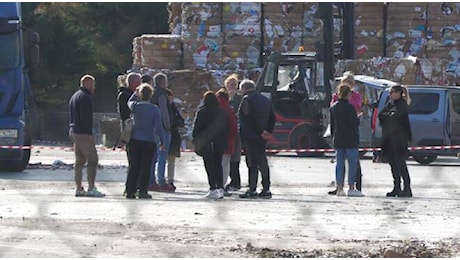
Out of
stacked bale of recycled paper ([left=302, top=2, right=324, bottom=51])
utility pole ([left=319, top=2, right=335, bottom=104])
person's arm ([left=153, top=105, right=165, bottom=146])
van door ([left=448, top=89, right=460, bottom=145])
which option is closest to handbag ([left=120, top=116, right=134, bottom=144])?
person's arm ([left=153, top=105, right=165, bottom=146])

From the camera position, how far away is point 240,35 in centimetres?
3039

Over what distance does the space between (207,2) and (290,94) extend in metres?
3.80

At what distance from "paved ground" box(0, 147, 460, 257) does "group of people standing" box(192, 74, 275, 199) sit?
356 millimetres

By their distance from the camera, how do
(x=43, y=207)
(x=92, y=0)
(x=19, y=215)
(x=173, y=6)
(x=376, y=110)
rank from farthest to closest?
1. (x=92, y=0)
2. (x=173, y=6)
3. (x=376, y=110)
4. (x=43, y=207)
5. (x=19, y=215)

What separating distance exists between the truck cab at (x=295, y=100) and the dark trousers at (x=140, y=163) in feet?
39.3

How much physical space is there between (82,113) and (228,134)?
2011 millimetres

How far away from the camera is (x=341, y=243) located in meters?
11.2

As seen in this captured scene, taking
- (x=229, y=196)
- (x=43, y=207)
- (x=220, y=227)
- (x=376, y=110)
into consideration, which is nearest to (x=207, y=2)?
(x=376, y=110)

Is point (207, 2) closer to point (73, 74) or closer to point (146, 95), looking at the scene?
point (146, 95)

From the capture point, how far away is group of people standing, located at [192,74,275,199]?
53.0ft

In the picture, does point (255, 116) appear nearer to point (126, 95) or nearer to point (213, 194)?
point (213, 194)

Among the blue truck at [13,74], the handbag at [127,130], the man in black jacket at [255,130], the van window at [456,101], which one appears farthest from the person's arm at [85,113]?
the van window at [456,101]

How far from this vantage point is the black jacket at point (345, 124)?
1652cm

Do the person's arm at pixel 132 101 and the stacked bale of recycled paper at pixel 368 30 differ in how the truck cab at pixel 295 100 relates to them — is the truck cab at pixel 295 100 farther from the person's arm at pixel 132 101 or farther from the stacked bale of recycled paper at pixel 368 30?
the person's arm at pixel 132 101
